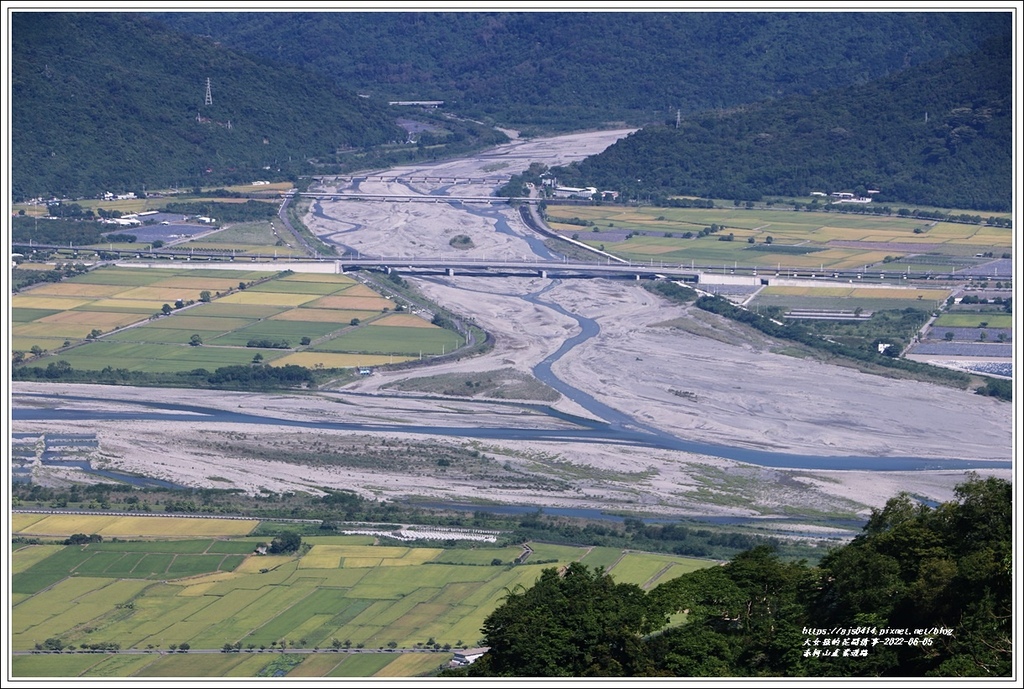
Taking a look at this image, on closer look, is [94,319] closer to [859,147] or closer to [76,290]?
[76,290]

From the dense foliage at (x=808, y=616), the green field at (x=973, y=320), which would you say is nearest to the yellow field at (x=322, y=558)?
the dense foliage at (x=808, y=616)

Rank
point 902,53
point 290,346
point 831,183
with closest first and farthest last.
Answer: point 290,346
point 831,183
point 902,53

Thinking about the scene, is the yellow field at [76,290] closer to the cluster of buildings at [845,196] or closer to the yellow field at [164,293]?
the yellow field at [164,293]

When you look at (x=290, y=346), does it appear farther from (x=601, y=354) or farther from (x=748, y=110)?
(x=748, y=110)

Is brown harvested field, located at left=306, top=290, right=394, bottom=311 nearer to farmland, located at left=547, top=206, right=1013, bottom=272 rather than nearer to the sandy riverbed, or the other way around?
the sandy riverbed

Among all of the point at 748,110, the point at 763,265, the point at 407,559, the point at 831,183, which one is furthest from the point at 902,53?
the point at 407,559

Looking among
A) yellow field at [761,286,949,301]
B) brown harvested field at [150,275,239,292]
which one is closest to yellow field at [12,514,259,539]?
brown harvested field at [150,275,239,292]

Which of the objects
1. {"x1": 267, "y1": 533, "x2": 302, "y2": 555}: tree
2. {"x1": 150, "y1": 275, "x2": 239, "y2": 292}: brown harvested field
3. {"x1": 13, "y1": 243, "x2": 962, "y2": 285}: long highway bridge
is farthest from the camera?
{"x1": 13, "y1": 243, "x2": 962, "y2": 285}: long highway bridge
